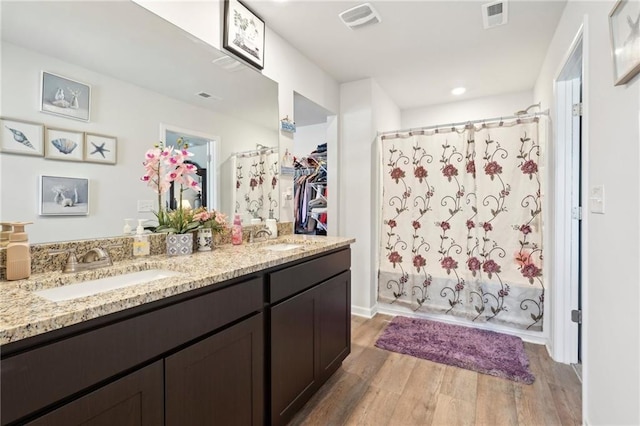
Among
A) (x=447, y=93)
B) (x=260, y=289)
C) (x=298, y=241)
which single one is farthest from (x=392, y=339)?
(x=447, y=93)

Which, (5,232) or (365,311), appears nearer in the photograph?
(5,232)

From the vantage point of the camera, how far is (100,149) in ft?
4.20

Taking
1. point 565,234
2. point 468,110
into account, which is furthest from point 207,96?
point 468,110

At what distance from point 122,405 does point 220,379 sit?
1.15 ft

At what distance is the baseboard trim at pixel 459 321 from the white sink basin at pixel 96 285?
7.92 ft

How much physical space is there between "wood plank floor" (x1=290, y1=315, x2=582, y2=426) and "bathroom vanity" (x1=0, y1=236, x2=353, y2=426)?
0.21 metres

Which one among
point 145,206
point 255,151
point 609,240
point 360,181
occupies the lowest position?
point 609,240

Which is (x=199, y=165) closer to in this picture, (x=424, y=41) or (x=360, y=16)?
(x=360, y=16)

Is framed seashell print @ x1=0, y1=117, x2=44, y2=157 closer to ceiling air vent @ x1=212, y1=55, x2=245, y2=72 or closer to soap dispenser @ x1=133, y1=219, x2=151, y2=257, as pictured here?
soap dispenser @ x1=133, y1=219, x2=151, y2=257

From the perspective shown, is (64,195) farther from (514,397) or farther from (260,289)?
(514,397)

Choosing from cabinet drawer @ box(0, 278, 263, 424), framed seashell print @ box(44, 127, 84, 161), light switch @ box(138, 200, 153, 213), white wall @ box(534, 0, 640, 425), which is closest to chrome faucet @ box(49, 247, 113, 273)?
light switch @ box(138, 200, 153, 213)

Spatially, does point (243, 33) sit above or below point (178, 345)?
above

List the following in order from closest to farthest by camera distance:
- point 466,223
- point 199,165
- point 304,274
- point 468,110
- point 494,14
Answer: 1. point 304,274
2. point 199,165
3. point 494,14
4. point 466,223
5. point 468,110

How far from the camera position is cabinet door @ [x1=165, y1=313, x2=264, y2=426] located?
0.96 m
